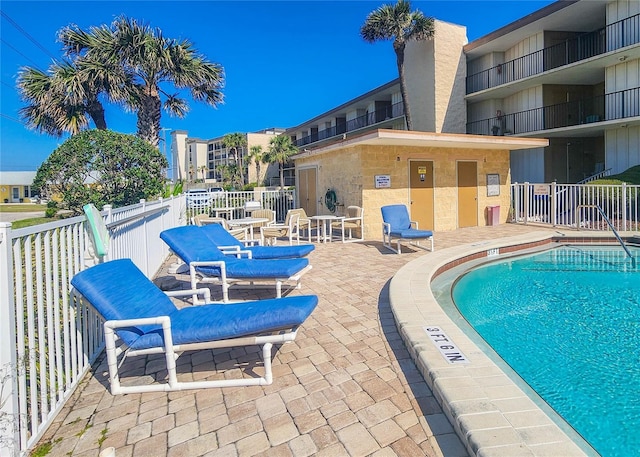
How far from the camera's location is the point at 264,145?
48.1 m

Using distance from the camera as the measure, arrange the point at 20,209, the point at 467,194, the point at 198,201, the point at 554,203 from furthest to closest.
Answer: the point at 20,209 < the point at 198,201 < the point at 467,194 < the point at 554,203

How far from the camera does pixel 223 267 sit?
4.61 meters

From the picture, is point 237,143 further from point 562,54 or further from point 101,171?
point 101,171

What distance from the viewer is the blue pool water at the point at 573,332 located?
9.02 feet

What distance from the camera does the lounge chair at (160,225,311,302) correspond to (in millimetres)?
4656

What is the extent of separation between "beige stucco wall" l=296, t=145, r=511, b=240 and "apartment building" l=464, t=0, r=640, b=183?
8.21 m

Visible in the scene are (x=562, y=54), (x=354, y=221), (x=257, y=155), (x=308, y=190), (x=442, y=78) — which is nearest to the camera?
(x=354, y=221)

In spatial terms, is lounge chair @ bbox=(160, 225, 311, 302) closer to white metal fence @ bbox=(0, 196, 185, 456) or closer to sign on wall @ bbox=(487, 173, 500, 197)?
white metal fence @ bbox=(0, 196, 185, 456)

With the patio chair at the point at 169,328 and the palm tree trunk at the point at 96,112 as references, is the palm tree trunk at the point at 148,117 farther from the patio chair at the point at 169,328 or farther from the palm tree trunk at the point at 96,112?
the patio chair at the point at 169,328

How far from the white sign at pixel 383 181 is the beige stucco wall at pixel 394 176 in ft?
0.34

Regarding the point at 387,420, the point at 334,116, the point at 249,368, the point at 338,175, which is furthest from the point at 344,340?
the point at 334,116

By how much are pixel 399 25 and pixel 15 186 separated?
56877 millimetres

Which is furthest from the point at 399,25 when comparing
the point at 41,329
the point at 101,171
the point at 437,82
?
the point at 41,329

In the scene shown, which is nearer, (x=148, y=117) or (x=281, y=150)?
(x=148, y=117)
